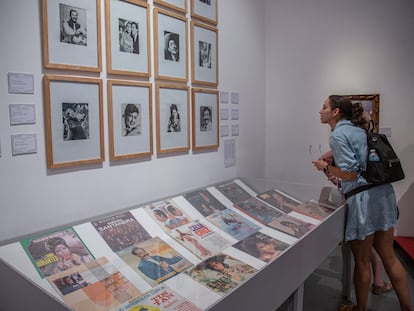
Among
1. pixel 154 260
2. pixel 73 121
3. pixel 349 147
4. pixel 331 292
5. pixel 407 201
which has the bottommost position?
pixel 331 292

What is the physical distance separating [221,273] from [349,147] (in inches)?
59.4

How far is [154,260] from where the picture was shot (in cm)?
188

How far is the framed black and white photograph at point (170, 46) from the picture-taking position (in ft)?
9.27

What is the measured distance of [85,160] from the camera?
235cm

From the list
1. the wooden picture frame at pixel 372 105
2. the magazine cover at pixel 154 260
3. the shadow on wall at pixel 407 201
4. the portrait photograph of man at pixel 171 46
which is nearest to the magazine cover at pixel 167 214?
the magazine cover at pixel 154 260

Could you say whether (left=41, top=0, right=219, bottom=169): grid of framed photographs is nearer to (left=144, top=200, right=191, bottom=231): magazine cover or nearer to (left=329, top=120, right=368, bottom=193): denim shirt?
(left=144, top=200, right=191, bottom=231): magazine cover

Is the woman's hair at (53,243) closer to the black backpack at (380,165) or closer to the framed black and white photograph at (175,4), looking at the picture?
the framed black and white photograph at (175,4)

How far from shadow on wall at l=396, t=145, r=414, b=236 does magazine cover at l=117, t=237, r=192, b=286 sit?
134 inches

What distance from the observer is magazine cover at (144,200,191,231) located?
245 centimetres

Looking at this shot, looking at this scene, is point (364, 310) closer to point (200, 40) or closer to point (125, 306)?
point (125, 306)

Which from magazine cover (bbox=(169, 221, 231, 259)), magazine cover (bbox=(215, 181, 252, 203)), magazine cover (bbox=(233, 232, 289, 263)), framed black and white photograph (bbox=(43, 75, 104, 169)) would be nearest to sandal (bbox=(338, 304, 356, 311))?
magazine cover (bbox=(215, 181, 252, 203))

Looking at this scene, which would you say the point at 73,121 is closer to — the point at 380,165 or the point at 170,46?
the point at 170,46

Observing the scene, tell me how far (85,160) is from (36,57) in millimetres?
662

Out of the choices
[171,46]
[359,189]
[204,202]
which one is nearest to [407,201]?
[359,189]
